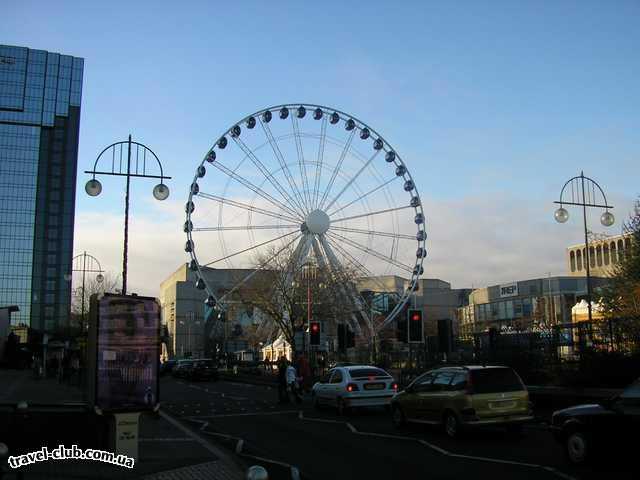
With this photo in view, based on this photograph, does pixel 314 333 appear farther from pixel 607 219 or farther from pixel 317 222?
pixel 607 219

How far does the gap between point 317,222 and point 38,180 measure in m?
109

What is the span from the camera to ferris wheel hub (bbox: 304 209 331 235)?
1703 inches

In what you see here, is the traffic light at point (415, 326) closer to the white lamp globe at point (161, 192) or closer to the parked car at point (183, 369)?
the white lamp globe at point (161, 192)

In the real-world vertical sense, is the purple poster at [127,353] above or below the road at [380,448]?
above

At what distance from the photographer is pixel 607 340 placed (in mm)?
21047

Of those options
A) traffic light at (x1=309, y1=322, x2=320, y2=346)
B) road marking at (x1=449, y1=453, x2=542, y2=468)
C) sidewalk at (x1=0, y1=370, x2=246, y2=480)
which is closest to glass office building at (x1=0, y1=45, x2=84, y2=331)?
traffic light at (x1=309, y1=322, x2=320, y2=346)

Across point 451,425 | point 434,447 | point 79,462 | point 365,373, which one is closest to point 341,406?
point 365,373

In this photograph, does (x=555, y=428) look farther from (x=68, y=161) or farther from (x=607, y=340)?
(x=68, y=161)

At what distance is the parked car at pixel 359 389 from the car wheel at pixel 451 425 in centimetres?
623

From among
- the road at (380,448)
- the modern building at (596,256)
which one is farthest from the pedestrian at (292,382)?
the modern building at (596,256)

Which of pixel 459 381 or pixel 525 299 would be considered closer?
pixel 459 381

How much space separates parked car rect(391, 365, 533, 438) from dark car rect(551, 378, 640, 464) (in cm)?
313

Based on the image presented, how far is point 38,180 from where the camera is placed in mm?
138000

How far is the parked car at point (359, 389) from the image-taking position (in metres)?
22.0
